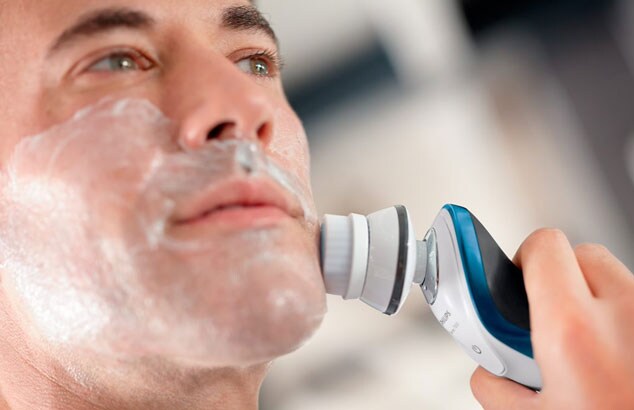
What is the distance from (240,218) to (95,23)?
33 cm

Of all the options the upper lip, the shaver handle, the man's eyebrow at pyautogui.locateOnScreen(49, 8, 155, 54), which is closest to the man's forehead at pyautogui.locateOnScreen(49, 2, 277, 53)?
the man's eyebrow at pyautogui.locateOnScreen(49, 8, 155, 54)

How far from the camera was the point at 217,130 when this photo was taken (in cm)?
88

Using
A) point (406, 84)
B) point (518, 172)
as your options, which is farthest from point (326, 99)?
point (518, 172)

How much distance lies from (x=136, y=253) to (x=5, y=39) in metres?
0.38

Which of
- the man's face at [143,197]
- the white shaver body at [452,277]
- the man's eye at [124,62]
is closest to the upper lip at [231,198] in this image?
the man's face at [143,197]

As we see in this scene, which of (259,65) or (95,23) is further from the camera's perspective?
(259,65)

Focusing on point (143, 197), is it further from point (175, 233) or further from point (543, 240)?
point (543, 240)

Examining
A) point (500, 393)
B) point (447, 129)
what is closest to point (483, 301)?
point (500, 393)

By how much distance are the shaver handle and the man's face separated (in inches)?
7.3

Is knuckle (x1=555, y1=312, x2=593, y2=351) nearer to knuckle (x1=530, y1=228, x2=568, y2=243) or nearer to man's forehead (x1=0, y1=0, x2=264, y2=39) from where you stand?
knuckle (x1=530, y1=228, x2=568, y2=243)

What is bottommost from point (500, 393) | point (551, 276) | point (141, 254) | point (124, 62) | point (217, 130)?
point (500, 393)

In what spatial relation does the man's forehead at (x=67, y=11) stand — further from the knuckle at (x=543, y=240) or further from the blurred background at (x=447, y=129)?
the blurred background at (x=447, y=129)

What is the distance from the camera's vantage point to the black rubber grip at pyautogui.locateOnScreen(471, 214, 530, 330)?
0.91 metres

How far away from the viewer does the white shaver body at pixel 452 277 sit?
0.91m
